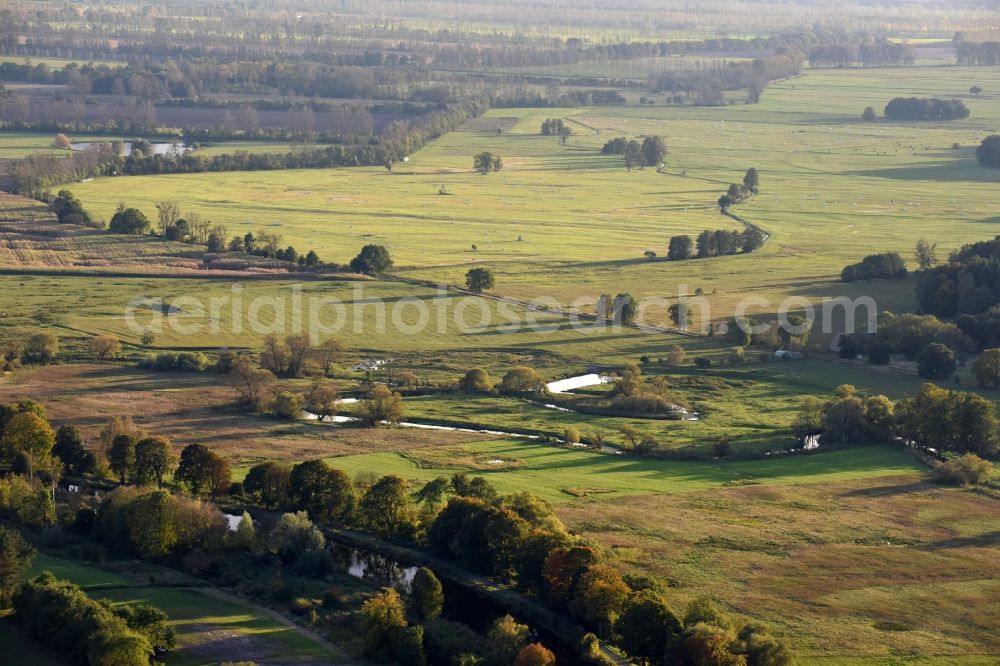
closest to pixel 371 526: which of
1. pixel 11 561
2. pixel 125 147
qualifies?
pixel 11 561

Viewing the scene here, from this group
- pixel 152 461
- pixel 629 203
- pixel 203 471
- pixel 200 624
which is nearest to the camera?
pixel 200 624

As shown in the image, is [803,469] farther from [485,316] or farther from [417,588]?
[485,316]

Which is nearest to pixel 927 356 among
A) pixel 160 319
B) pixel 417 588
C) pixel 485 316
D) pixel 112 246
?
pixel 485 316

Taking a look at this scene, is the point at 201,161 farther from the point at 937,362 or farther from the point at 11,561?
the point at 11,561

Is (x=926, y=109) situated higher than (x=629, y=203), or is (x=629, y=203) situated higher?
(x=926, y=109)

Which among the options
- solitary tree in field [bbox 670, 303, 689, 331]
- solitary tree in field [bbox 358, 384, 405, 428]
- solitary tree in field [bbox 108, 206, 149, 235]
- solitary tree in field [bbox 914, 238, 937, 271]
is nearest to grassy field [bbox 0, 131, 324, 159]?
solitary tree in field [bbox 108, 206, 149, 235]

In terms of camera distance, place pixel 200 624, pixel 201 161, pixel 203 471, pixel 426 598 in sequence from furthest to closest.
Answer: pixel 201 161
pixel 203 471
pixel 426 598
pixel 200 624
